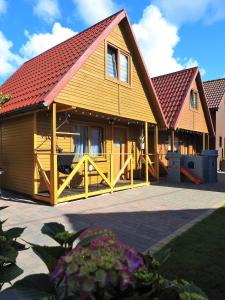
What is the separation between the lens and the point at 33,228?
A: 6.22 meters

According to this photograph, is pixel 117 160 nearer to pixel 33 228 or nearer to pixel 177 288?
pixel 33 228

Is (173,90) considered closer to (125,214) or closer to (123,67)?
(123,67)

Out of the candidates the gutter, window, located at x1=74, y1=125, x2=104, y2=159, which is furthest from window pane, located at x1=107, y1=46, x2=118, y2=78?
the gutter

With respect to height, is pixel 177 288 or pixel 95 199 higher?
pixel 177 288

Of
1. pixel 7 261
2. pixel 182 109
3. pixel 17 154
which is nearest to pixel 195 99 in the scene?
pixel 182 109

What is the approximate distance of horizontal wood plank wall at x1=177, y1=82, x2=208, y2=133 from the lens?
1763 centimetres

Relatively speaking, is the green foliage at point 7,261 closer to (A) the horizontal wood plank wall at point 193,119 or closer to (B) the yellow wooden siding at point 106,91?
(B) the yellow wooden siding at point 106,91

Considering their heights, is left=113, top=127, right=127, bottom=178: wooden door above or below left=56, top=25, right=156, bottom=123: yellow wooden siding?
below

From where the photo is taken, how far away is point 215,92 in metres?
24.4

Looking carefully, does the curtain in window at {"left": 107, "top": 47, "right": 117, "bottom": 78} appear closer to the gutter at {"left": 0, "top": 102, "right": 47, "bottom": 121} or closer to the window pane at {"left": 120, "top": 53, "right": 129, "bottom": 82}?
the window pane at {"left": 120, "top": 53, "right": 129, "bottom": 82}

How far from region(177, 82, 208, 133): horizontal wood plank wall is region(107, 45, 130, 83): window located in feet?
18.8

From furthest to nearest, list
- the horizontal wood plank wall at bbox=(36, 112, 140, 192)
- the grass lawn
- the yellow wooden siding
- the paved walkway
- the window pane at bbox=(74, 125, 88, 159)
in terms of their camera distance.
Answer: the window pane at bbox=(74, 125, 88, 159) < the horizontal wood plank wall at bbox=(36, 112, 140, 192) < the yellow wooden siding < the paved walkway < the grass lawn

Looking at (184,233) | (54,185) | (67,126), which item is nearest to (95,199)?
(54,185)

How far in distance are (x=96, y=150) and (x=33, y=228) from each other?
7.06 m
